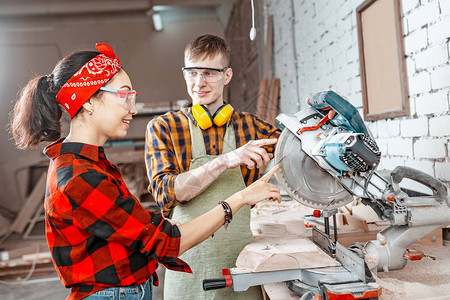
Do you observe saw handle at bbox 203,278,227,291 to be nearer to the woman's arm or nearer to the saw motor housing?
the woman's arm

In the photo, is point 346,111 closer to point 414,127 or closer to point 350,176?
point 350,176

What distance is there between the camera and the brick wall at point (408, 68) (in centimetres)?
167

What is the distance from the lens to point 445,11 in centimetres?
160

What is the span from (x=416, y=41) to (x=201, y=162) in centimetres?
114

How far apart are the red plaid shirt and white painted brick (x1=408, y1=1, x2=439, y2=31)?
1403 mm

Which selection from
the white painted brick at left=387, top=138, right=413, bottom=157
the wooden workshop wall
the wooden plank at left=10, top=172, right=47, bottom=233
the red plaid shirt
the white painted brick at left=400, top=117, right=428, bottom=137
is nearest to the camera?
the red plaid shirt

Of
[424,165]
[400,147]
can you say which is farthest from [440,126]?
[400,147]

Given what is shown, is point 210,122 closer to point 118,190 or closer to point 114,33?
point 118,190

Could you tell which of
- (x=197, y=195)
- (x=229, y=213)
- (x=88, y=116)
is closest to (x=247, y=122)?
(x=197, y=195)

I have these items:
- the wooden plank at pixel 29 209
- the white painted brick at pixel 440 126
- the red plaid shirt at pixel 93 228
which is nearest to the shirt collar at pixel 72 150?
the red plaid shirt at pixel 93 228

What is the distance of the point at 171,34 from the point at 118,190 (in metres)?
7.60

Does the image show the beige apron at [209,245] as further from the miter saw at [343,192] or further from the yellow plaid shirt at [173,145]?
the miter saw at [343,192]

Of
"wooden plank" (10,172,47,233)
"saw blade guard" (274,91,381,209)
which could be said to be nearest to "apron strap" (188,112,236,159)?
"saw blade guard" (274,91,381,209)

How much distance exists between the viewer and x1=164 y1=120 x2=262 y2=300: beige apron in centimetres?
151
